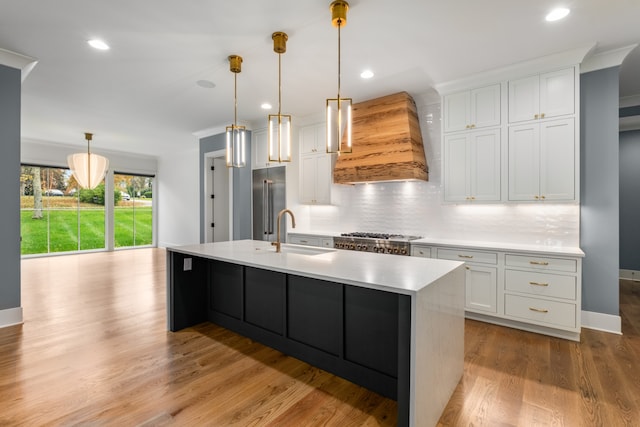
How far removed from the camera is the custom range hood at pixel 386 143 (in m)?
4.09

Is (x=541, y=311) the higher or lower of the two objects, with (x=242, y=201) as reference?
lower

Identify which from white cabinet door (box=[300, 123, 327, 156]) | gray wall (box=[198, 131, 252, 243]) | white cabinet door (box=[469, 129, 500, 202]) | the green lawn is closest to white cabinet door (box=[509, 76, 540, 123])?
white cabinet door (box=[469, 129, 500, 202])

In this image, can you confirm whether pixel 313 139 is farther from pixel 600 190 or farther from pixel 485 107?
pixel 600 190

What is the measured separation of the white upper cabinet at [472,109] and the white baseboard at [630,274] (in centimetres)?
423

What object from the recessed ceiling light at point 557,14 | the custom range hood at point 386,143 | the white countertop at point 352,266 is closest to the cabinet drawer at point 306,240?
the custom range hood at point 386,143

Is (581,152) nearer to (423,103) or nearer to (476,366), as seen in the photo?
(423,103)

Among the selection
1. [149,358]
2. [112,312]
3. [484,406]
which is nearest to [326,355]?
[484,406]

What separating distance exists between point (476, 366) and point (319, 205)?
348 centimetres

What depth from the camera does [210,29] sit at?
2799 millimetres

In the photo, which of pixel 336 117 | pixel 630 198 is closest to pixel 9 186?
pixel 336 117

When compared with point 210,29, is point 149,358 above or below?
below

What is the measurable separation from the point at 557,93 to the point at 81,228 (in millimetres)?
10520

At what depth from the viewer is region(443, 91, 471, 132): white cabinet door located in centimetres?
382

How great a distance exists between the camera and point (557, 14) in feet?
8.34
